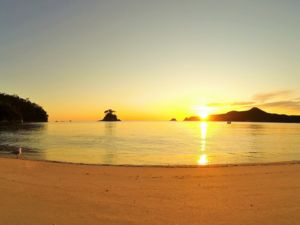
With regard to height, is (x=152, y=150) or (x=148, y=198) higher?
(x=148, y=198)

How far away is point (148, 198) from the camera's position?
9945 mm

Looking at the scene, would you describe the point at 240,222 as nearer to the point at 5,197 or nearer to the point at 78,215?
the point at 78,215

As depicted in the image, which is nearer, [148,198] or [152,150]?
[148,198]

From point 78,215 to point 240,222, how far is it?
141 inches

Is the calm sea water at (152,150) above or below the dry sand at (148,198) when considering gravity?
below

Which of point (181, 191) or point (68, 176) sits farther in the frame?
point (68, 176)

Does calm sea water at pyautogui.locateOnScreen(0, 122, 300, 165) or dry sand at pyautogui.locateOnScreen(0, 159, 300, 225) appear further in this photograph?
calm sea water at pyautogui.locateOnScreen(0, 122, 300, 165)

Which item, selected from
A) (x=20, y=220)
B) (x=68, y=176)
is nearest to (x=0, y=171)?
(x=68, y=176)

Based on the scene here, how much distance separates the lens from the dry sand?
788 centimetres

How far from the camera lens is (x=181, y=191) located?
36.1 feet

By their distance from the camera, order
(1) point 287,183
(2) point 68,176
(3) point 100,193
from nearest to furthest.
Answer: (3) point 100,193 → (1) point 287,183 → (2) point 68,176

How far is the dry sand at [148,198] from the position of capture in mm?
7879

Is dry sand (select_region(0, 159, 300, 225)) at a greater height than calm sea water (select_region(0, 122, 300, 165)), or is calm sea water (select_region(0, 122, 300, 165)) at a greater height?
dry sand (select_region(0, 159, 300, 225))

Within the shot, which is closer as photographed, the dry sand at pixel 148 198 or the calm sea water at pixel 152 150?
the dry sand at pixel 148 198
